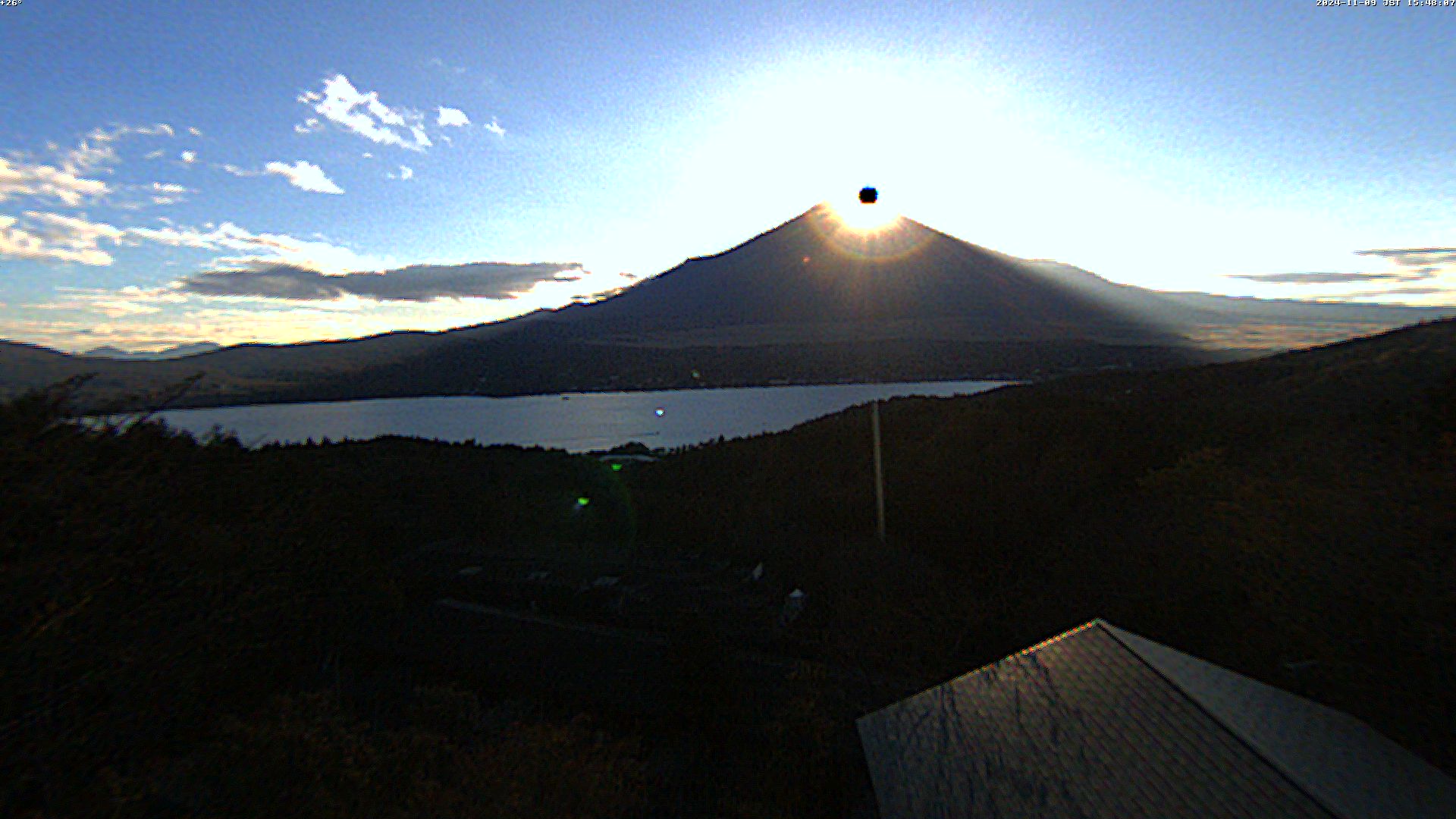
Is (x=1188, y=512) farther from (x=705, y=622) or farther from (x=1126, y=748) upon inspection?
(x=1126, y=748)

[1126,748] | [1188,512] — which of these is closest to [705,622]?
[1126,748]

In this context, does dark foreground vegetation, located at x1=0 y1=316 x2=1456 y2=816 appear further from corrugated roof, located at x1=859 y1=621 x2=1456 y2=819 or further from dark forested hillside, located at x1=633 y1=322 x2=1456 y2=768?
corrugated roof, located at x1=859 y1=621 x2=1456 y2=819

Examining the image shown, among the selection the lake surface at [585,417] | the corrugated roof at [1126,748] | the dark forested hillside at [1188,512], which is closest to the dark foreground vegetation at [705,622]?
the dark forested hillside at [1188,512]

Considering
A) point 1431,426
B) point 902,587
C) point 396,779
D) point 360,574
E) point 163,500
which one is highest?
point 163,500

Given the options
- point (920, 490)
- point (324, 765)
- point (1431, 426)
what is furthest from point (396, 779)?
point (1431, 426)

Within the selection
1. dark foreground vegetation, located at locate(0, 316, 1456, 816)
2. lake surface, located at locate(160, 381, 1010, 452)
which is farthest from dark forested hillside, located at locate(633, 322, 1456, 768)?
lake surface, located at locate(160, 381, 1010, 452)

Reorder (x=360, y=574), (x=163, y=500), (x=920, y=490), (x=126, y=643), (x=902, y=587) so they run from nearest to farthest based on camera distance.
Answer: (x=126, y=643) → (x=163, y=500) → (x=360, y=574) → (x=902, y=587) → (x=920, y=490)

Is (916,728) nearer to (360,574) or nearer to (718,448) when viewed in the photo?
(360,574)
